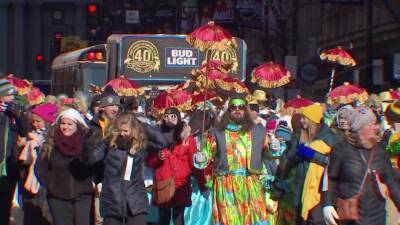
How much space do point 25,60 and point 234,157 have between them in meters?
72.6

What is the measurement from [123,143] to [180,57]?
35.6ft

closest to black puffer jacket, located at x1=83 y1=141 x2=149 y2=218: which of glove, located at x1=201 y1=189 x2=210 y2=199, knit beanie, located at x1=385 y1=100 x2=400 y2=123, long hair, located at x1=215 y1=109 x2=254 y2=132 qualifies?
long hair, located at x1=215 y1=109 x2=254 y2=132

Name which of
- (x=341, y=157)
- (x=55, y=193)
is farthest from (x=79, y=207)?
(x=341, y=157)

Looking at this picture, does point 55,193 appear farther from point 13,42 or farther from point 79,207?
point 13,42

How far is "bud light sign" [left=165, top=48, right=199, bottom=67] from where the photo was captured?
2067 centimetres

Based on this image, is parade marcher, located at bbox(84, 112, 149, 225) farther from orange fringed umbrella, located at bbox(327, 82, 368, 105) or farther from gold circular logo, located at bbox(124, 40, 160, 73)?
gold circular logo, located at bbox(124, 40, 160, 73)

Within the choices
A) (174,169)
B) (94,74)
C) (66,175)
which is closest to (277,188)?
(174,169)

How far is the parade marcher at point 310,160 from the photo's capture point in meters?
10.6

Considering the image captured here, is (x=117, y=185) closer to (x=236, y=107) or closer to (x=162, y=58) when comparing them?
(x=236, y=107)

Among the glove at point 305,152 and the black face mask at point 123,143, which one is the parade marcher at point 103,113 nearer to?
the black face mask at point 123,143

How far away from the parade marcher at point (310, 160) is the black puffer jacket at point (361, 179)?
1.93m

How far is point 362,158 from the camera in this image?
327 inches

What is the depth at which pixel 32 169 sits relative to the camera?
11.9 meters

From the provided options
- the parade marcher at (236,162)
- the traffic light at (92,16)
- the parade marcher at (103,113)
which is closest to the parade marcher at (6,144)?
the parade marcher at (103,113)
